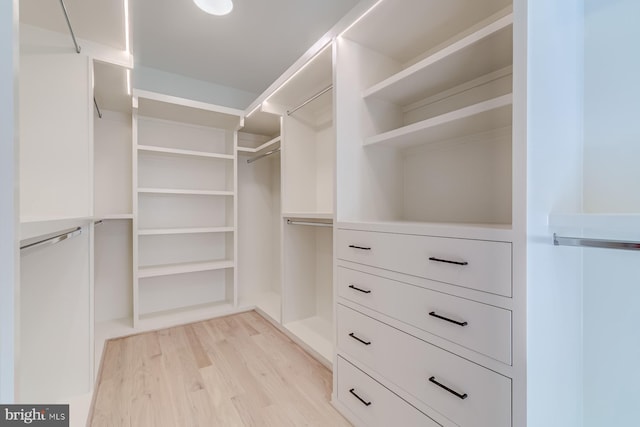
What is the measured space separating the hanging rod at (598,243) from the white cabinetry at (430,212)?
0.15m

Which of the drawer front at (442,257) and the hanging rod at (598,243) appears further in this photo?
the drawer front at (442,257)

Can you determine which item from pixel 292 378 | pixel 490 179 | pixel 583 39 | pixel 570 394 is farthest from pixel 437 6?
pixel 292 378

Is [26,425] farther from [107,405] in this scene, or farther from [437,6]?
[437,6]

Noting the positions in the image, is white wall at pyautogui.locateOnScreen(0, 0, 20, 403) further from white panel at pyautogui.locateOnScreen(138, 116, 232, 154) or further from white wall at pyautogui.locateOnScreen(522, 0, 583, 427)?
white panel at pyautogui.locateOnScreen(138, 116, 232, 154)

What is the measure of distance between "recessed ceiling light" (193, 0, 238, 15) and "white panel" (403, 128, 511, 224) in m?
1.56

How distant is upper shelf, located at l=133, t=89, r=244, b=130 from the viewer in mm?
2230

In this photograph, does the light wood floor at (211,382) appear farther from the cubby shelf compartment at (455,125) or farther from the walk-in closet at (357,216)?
the cubby shelf compartment at (455,125)

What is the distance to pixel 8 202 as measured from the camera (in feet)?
1.48

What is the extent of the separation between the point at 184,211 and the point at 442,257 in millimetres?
2579

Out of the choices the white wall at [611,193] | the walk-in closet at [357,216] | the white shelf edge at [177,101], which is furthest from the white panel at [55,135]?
the white wall at [611,193]

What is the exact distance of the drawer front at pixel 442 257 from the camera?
0.82 m

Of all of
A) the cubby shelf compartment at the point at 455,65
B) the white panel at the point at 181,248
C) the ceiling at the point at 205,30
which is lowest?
the white panel at the point at 181,248

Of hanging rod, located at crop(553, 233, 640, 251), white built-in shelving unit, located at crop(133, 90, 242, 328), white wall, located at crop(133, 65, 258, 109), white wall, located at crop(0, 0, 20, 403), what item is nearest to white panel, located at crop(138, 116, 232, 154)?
white built-in shelving unit, located at crop(133, 90, 242, 328)

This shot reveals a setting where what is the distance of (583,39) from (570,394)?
1305mm
